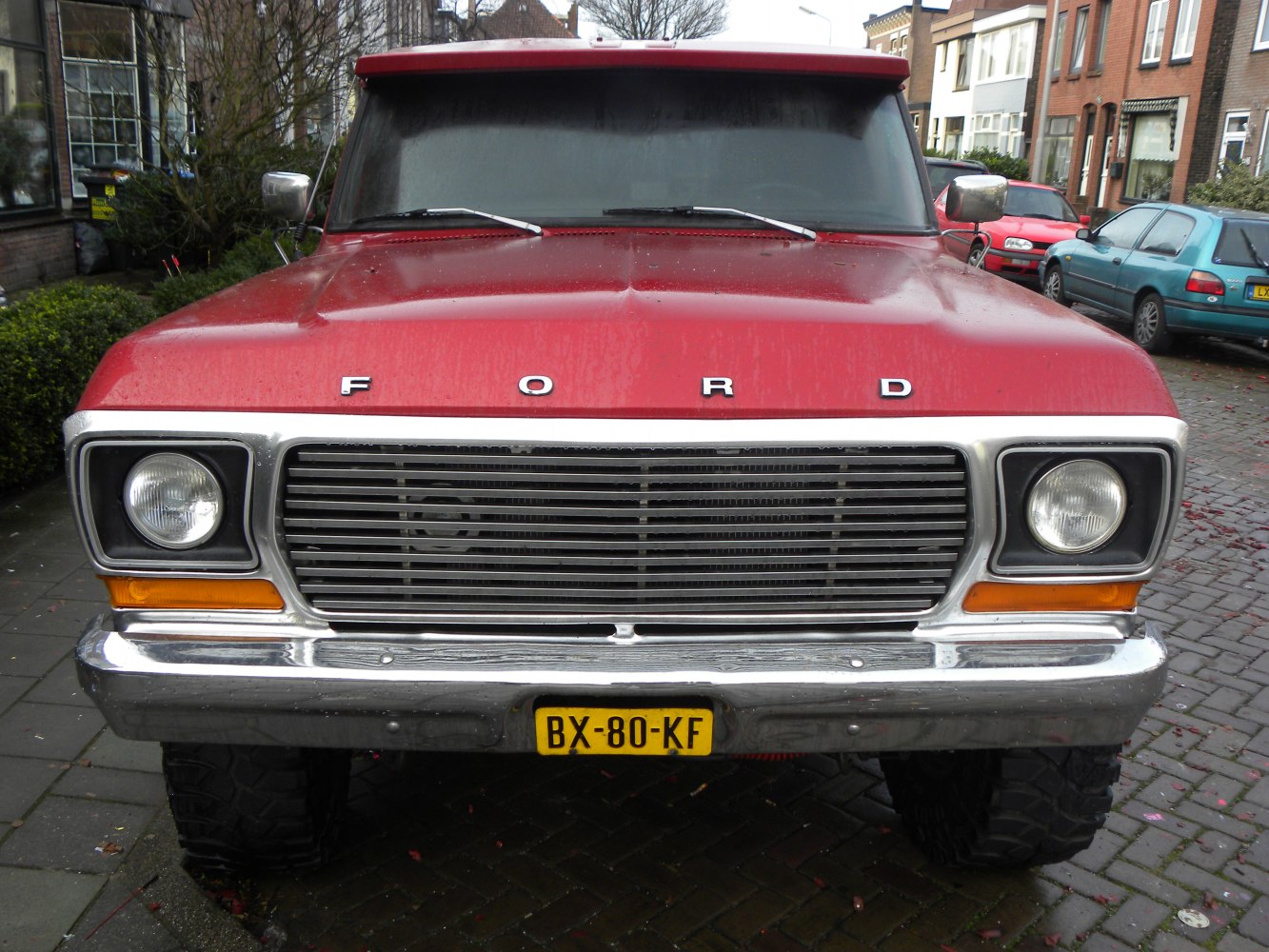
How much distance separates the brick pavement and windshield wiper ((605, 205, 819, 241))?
158cm

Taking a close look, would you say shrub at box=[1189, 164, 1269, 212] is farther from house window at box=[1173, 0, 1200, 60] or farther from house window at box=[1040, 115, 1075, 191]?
house window at box=[1040, 115, 1075, 191]

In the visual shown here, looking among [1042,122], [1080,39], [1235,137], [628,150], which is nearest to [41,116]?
[628,150]

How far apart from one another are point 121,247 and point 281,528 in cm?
1251

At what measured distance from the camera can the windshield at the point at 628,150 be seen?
3.60 m

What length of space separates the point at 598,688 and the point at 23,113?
12.9m

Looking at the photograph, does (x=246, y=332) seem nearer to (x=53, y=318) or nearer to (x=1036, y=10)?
(x=53, y=318)

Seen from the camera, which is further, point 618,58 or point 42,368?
point 42,368

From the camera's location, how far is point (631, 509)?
7.66ft

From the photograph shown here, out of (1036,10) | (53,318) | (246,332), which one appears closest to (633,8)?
(1036,10)

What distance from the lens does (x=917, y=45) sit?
66.5m

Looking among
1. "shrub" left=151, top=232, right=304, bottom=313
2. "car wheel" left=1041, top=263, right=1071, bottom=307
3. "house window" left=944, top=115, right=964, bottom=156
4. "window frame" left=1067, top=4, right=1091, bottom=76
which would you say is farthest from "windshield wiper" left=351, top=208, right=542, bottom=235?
"house window" left=944, top=115, right=964, bottom=156

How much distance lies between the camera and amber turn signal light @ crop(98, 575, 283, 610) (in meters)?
2.44

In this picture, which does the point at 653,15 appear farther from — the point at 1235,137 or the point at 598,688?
the point at 598,688

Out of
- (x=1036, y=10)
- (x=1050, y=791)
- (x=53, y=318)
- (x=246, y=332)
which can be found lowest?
(x=1050, y=791)
